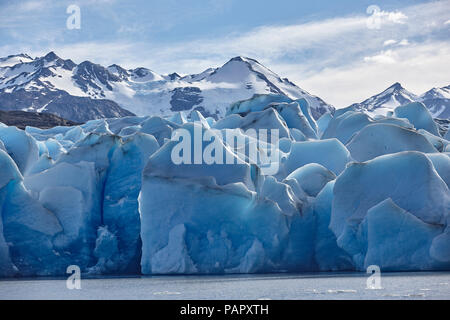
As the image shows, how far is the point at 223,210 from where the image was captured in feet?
65.6

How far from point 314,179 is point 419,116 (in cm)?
1527

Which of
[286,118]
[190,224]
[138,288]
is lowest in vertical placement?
[138,288]

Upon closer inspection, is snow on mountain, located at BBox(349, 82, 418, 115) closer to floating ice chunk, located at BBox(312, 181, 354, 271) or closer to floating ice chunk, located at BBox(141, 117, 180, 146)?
floating ice chunk, located at BBox(141, 117, 180, 146)

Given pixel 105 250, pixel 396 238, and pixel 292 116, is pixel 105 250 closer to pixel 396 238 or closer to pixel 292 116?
pixel 396 238

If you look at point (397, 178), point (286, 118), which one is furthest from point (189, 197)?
point (286, 118)

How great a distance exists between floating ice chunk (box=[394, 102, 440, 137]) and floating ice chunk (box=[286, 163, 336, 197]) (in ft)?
46.4

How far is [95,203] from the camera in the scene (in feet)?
73.8

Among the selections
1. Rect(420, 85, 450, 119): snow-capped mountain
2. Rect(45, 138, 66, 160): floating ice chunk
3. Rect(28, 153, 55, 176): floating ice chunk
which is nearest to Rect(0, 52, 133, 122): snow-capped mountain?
Rect(420, 85, 450, 119): snow-capped mountain

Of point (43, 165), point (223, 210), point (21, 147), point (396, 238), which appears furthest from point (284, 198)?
point (21, 147)

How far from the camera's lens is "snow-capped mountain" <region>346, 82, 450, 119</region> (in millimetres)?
153000

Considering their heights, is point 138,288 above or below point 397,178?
below

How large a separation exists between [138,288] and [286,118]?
19.1m
